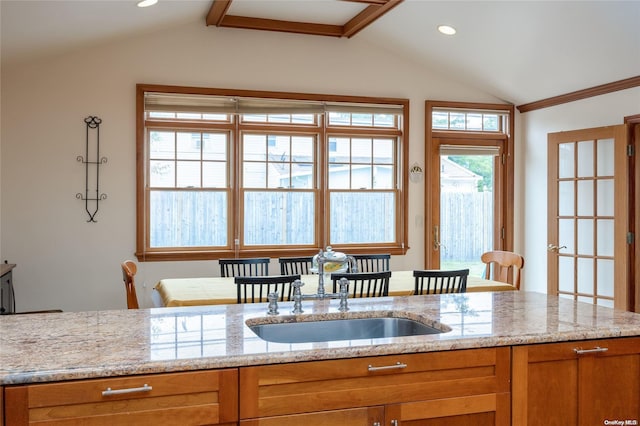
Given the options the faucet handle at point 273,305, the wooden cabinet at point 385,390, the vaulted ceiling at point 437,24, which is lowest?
the wooden cabinet at point 385,390

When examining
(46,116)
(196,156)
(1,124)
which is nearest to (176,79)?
(196,156)

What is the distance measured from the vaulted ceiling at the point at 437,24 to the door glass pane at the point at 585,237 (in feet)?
4.17

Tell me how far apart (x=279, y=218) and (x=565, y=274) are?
285cm

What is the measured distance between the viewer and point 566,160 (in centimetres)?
584

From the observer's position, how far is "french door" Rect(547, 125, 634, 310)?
17.1 ft

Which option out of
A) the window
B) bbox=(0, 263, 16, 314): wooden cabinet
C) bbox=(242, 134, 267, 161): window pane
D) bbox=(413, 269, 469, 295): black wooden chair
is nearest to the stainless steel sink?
bbox=(413, 269, 469, 295): black wooden chair

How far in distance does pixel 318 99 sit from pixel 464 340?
14.0ft

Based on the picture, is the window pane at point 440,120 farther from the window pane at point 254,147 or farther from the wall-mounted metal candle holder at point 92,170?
the wall-mounted metal candle holder at point 92,170

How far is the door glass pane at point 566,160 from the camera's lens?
18.9ft

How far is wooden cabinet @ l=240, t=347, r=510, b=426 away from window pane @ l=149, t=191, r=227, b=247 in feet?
13.2

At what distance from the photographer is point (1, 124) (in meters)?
5.20

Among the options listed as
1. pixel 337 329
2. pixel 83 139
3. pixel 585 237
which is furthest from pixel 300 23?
pixel 337 329

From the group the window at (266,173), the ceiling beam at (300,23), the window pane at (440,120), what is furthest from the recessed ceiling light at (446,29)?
the window pane at (440,120)

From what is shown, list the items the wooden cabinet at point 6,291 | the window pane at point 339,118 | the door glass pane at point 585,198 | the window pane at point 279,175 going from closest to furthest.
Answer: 1. the wooden cabinet at point 6,291
2. the door glass pane at point 585,198
3. the window pane at point 279,175
4. the window pane at point 339,118
